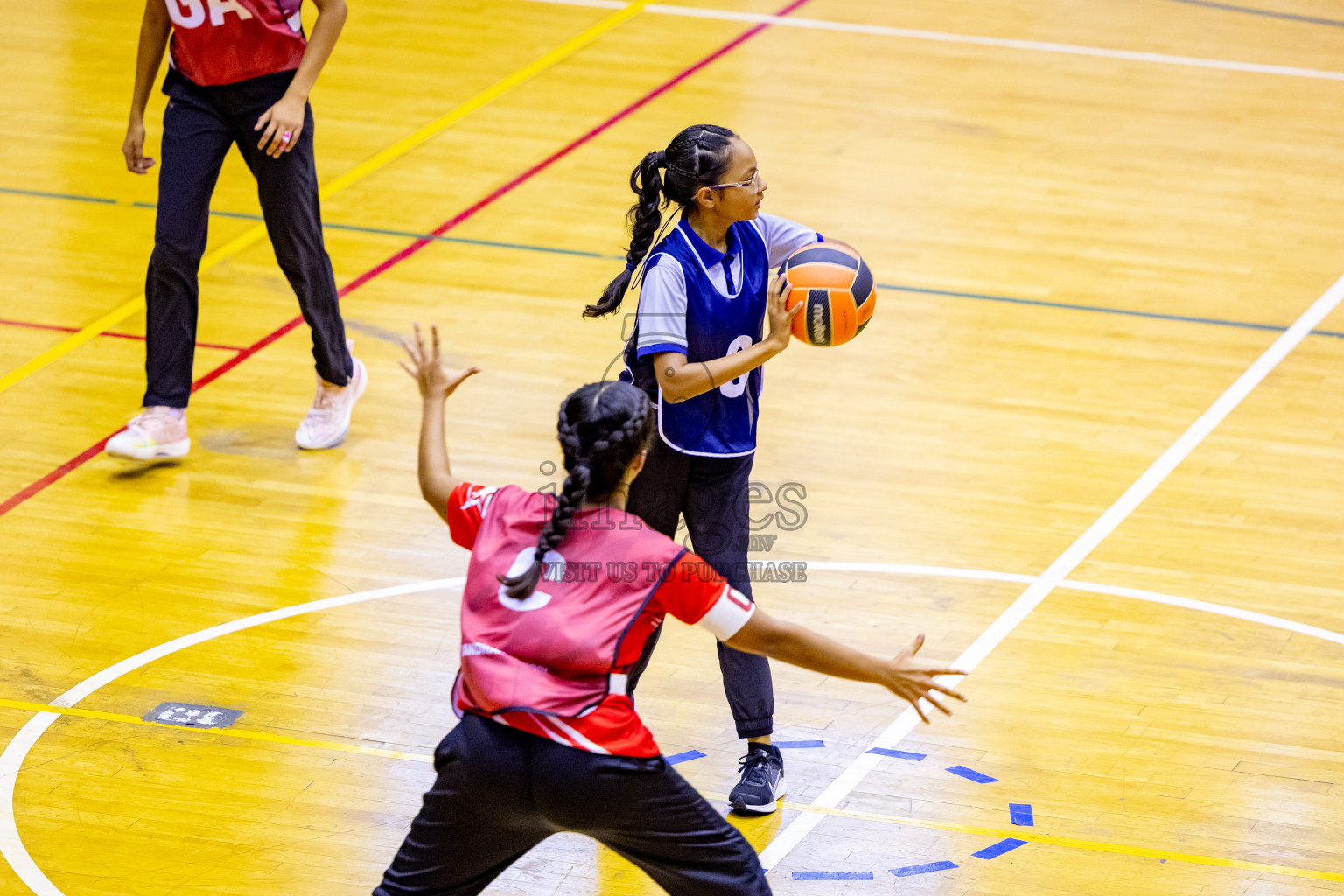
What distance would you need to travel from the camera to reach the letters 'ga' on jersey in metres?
4.13

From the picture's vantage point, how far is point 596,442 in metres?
3.18

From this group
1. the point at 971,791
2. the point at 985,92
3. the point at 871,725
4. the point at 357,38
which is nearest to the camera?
the point at 971,791

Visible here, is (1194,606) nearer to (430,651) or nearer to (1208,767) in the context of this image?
(1208,767)

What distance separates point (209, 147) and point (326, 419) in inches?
43.4

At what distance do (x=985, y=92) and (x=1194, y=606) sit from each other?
6.23m

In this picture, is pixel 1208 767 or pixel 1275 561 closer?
pixel 1208 767

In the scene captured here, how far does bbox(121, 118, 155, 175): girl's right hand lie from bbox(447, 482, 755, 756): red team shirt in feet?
11.8

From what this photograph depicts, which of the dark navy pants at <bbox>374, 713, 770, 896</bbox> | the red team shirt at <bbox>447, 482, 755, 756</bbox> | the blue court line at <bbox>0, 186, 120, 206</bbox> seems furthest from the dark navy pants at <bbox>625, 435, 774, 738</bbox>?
the blue court line at <bbox>0, 186, 120, 206</bbox>

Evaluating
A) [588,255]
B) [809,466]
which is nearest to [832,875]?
[809,466]

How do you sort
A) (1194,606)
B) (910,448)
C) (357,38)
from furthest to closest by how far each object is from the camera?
(357,38) < (910,448) < (1194,606)

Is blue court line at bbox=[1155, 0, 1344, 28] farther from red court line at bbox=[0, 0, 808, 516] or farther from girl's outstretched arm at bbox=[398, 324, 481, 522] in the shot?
girl's outstretched arm at bbox=[398, 324, 481, 522]

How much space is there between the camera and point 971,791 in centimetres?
450

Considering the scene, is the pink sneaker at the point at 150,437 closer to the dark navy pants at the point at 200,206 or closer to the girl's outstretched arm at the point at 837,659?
the dark navy pants at the point at 200,206

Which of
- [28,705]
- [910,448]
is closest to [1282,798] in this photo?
A: [910,448]
